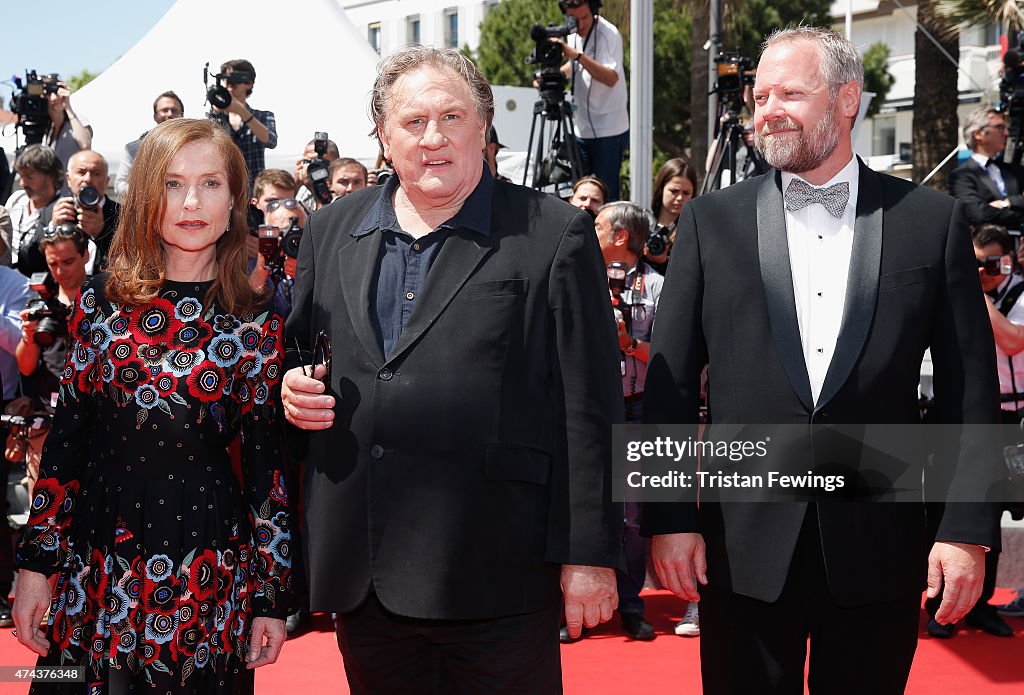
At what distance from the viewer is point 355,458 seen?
2465 millimetres

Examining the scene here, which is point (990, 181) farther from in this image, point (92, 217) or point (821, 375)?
point (821, 375)

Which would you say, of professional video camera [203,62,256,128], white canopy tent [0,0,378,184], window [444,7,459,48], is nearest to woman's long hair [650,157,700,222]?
professional video camera [203,62,256,128]

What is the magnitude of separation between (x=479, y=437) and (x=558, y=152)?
5557 millimetres

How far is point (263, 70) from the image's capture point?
12.0m

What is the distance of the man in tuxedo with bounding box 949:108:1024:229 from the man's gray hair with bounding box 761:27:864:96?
4.72 metres

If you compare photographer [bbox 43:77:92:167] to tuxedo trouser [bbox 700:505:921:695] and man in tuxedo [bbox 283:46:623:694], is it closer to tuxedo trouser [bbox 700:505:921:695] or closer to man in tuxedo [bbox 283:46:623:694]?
man in tuxedo [bbox 283:46:623:694]

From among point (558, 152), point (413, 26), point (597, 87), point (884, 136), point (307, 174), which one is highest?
point (413, 26)

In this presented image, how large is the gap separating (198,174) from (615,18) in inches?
681

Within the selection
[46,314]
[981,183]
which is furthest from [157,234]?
[981,183]

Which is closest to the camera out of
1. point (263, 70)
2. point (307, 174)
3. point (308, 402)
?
point (308, 402)

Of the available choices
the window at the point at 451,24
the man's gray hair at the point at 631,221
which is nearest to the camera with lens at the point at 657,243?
the man's gray hair at the point at 631,221

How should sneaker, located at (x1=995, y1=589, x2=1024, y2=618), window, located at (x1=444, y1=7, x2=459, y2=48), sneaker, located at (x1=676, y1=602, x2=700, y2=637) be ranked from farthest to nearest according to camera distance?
window, located at (x1=444, y1=7, x2=459, y2=48), sneaker, located at (x1=995, y1=589, x2=1024, y2=618), sneaker, located at (x1=676, y1=602, x2=700, y2=637)

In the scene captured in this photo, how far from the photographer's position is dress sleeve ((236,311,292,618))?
2566 mm

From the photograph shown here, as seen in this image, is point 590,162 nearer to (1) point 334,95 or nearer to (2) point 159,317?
(1) point 334,95
